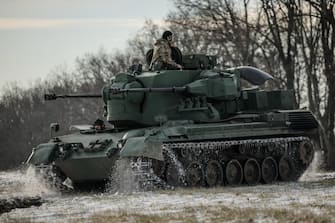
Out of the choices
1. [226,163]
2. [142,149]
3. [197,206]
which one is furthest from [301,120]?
[197,206]

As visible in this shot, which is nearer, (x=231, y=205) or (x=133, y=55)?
(x=231, y=205)

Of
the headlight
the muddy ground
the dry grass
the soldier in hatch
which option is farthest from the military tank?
the dry grass

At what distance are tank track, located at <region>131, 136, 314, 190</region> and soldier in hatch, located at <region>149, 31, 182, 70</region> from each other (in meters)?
2.38

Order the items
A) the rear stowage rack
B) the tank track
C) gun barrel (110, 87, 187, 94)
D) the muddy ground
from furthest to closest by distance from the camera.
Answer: the rear stowage rack < gun barrel (110, 87, 187, 94) < the tank track < the muddy ground

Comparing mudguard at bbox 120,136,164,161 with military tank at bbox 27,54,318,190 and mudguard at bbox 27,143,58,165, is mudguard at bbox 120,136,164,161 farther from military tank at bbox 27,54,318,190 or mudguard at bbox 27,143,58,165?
Result: mudguard at bbox 27,143,58,165

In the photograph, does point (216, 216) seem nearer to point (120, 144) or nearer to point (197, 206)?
point (197, 206)

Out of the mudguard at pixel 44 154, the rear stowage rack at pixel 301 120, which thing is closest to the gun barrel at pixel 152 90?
the mudguard at pixel 44 154

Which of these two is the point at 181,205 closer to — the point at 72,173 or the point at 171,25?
the point at 72,173

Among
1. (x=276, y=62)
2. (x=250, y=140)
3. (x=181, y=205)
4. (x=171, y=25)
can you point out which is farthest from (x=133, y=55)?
(x=181, y=205)

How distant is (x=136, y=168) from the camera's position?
70.5ft

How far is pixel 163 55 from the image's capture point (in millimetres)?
24266

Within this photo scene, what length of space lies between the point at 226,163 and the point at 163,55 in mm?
2906

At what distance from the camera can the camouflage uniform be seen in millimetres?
24266

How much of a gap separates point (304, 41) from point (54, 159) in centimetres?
1878
